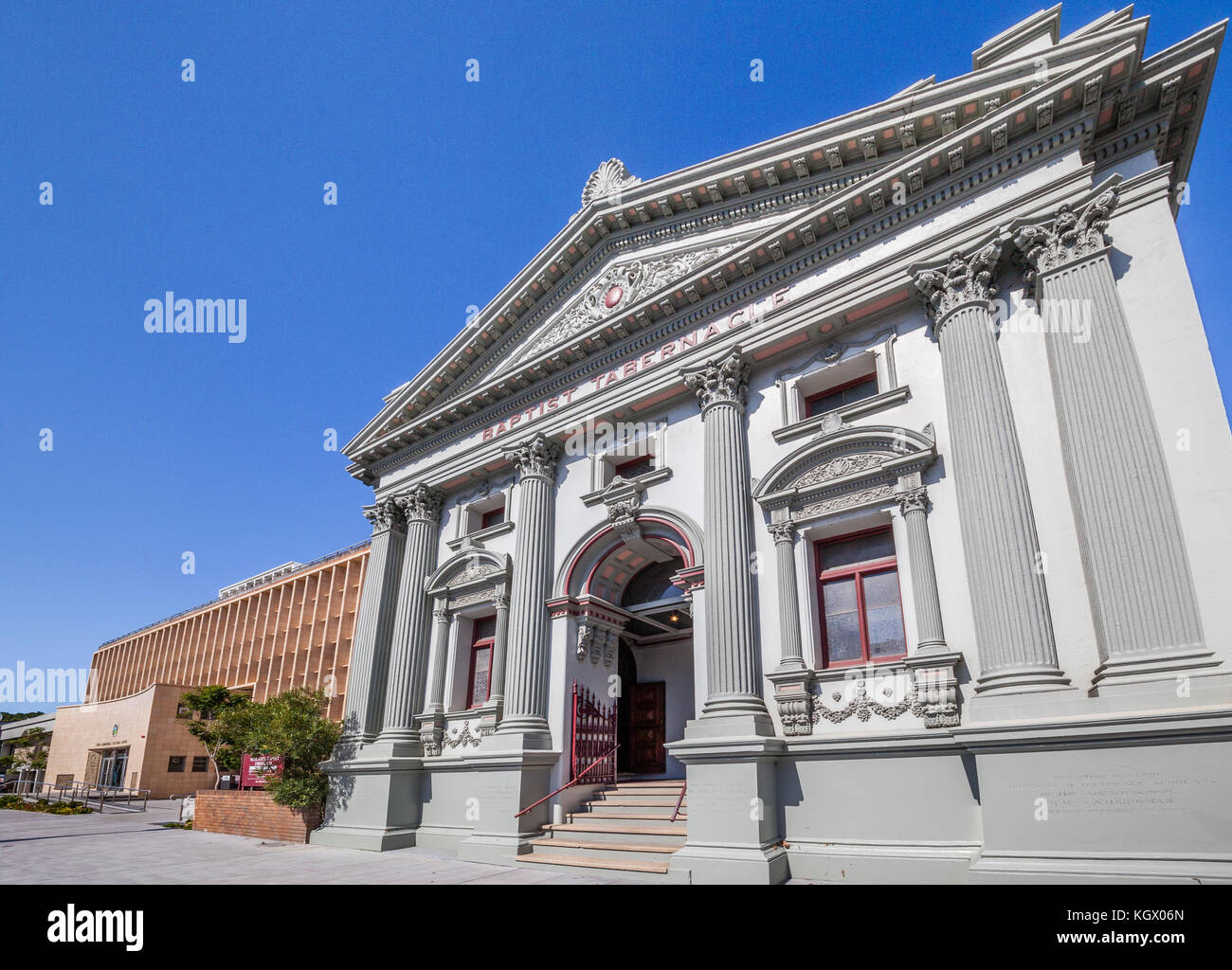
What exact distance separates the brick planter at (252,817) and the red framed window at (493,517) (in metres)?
8.13

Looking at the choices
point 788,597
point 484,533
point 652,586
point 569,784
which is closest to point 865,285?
point 788,597

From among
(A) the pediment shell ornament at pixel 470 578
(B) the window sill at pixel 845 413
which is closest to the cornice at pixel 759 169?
(A) the pediment shell ornament at pixel 470 578

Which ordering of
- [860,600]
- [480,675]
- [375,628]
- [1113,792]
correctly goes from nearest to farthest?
[1113,792] < [860,600] < [480,675] < [375,628]

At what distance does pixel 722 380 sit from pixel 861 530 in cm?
399

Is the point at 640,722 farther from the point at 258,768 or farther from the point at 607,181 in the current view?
the point at 607,181

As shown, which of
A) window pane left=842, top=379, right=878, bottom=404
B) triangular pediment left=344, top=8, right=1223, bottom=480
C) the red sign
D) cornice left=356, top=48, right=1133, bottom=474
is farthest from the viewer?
the red sign

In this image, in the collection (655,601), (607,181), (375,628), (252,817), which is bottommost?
(252,817)

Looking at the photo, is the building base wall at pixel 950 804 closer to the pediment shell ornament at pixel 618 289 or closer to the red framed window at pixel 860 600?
the red framed window at pixel 860 600

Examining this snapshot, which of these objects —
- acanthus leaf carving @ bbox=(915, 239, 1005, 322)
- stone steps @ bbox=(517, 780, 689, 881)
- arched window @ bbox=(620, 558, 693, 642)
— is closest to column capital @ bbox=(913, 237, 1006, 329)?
acanthus leaf carving @ bbox=(915, 239, 1005, 322)

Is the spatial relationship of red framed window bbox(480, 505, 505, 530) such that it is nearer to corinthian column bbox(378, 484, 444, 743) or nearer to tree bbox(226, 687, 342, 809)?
corinthian column bbox(378, 484, 444, 743)

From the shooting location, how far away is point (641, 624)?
1677 centimetres

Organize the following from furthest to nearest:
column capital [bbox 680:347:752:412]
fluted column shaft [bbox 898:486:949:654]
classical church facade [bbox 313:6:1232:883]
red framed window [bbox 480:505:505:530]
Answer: red framed window [bbox 480:505:505:530] → column capital [bbox 680:347:752:412] → fluted column shaft [bbox 898:486:949:654] → classical church facade [bbox 313:6:1232:883]

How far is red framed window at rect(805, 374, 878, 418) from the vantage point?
500 inches

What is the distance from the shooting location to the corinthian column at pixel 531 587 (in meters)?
14.5
